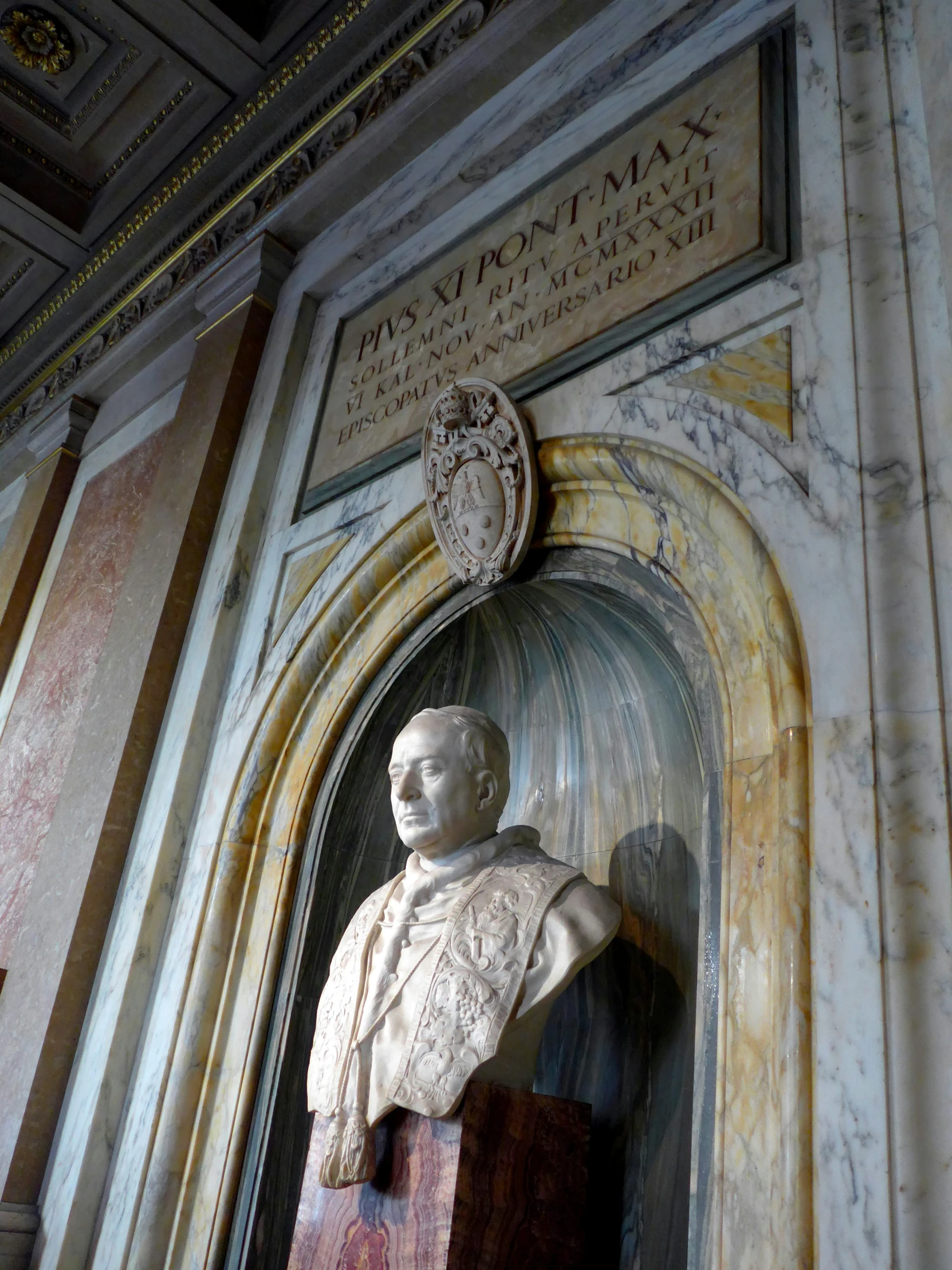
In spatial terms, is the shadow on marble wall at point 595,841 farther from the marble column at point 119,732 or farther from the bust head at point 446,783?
the marble column at point 119,732

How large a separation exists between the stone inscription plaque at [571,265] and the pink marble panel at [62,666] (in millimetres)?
1755

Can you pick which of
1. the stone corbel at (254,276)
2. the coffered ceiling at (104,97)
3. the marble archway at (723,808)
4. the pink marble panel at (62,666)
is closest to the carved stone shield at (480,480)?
the marble archway at (723,808)

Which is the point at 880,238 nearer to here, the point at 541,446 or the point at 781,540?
the point at 781,540

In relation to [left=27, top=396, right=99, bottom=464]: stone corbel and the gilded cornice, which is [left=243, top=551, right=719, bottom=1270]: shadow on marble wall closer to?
the gilded cornice

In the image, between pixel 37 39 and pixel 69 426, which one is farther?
pixel 69 426

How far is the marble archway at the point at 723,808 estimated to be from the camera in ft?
7.29

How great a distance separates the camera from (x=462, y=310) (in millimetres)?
4312

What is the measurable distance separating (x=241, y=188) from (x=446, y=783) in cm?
407

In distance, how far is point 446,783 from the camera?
317 cm

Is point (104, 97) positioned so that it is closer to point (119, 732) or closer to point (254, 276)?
point (254, 276)

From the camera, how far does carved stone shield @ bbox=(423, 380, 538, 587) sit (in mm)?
3547

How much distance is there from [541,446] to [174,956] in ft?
7.16

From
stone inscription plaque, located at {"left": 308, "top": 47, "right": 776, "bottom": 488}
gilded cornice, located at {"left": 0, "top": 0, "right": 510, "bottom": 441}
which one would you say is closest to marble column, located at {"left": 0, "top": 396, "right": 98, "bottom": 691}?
gilded cornice, located at {"left": 0, "top": 0, "right": 510, "bottom": 441}

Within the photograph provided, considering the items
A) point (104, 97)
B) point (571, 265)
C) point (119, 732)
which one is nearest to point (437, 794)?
point (571, 265)
